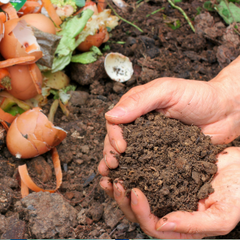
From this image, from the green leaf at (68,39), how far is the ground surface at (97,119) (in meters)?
0.17

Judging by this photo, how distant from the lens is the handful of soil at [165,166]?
4.45 feet

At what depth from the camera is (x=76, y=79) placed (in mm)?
2451

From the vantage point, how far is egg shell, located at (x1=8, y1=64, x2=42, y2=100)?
75.7 inches

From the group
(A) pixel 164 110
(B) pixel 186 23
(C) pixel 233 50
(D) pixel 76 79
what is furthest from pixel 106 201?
(B) pixel 186 23

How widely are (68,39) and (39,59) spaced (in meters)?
0.37

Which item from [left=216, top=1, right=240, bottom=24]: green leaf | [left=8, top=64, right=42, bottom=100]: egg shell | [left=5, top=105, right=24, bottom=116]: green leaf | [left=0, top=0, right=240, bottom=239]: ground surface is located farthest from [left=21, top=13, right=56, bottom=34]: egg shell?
[left=216, top=1, right=240, bottom=24]: green leaf

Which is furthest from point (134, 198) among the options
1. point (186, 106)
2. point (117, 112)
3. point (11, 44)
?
point (11, 44)

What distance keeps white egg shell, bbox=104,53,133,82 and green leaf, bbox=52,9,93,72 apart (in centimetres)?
34

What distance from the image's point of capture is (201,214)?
132cm

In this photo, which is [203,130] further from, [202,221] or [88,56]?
[88,56]

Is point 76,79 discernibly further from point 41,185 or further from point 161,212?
point 161,212

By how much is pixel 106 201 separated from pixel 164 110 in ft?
2.41

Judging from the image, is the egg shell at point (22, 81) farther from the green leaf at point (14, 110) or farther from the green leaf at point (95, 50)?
the green leaf at point (95, 50)

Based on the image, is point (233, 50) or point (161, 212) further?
point (233, 50)
